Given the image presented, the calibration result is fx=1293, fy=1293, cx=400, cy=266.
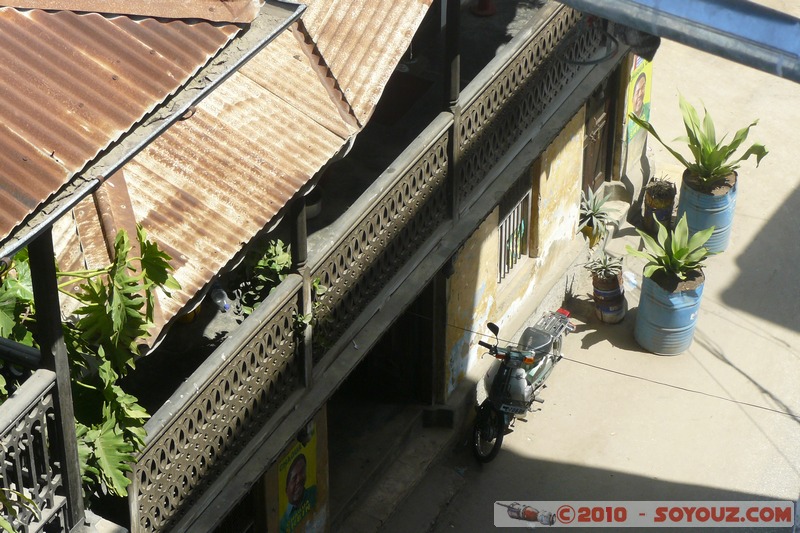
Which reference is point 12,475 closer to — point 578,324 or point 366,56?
point 366,56

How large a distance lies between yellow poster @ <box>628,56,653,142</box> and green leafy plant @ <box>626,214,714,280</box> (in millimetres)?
2639

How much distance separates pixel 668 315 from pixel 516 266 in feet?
6.60

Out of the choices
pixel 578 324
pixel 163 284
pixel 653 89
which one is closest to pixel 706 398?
pixel 578 324

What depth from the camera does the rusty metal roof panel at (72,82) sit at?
19.4 feet

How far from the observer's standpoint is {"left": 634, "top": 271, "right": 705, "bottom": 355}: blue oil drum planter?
16.2 meters

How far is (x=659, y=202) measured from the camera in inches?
724

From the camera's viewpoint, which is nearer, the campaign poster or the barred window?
the campaign poster

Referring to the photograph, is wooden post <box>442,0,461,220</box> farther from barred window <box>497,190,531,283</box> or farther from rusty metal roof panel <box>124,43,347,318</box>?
barred window <box>497,190,531,283</box>

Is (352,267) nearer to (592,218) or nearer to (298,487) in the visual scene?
(298,487)

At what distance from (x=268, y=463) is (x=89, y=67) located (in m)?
4.91

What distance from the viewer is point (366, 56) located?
429 inches

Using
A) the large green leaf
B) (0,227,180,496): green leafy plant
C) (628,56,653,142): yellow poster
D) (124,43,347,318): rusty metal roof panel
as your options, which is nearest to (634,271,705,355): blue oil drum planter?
(628,56,653,142): yellow poster

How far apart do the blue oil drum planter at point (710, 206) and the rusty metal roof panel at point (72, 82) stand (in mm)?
12025

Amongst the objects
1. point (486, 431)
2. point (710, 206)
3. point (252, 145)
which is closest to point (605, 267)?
point (710, 206)
